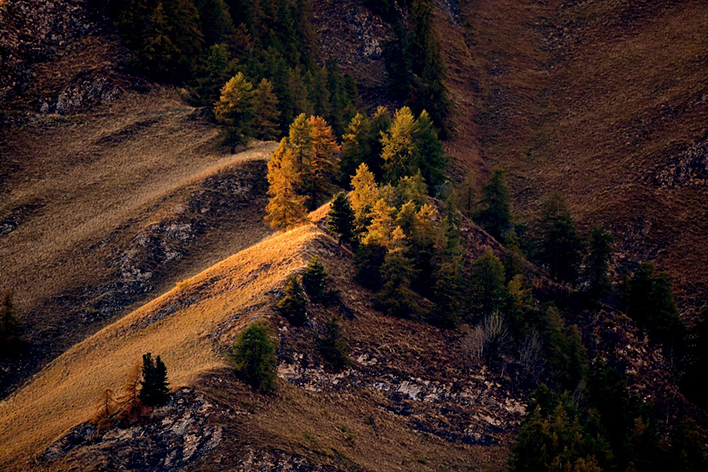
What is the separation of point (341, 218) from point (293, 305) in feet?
45.2

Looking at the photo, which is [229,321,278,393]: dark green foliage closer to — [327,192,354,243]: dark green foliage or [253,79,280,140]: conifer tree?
[327,192,354,243]: dark green foliage

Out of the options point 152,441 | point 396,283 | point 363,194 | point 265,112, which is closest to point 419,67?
point 265,112

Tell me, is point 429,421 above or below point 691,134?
below

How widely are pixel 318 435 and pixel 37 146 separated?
58018 mm

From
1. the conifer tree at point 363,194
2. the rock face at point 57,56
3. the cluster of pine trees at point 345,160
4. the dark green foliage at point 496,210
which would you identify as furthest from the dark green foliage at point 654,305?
the rock face at point 57,56

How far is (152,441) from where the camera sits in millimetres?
34688

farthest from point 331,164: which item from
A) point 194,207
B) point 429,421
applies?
point 429,421

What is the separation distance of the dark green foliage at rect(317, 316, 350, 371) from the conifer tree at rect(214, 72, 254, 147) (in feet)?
133

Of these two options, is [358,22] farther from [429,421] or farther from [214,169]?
[429,421]

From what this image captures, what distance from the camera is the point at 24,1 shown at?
288 feet

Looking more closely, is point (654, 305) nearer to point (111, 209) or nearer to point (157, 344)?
point (157, 344)

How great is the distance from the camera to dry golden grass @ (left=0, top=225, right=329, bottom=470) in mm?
40031

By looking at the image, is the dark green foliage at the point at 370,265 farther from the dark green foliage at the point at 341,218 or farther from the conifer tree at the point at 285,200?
the conifer tree at the point at 285,200

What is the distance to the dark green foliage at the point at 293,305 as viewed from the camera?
4753cm
